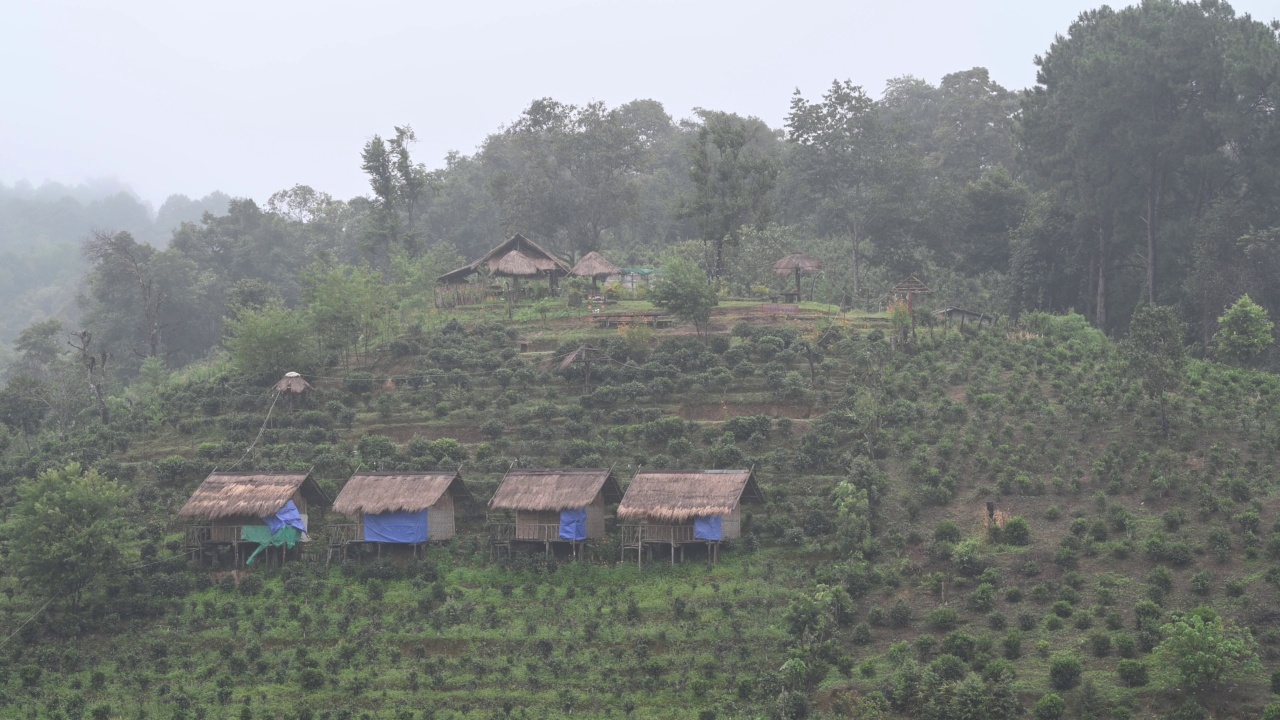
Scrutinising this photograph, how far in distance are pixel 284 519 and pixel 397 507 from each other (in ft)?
12.2

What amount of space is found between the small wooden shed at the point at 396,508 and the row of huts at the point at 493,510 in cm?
3

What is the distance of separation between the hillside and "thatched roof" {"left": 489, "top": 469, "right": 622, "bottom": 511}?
5.73 feet

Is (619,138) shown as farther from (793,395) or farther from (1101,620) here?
(1101,620)

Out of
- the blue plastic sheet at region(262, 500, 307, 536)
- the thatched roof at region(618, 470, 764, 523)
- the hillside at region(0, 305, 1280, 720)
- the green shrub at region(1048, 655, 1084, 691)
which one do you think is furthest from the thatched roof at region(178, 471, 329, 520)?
the green shrub at region(1048, 655, 1084, 691)

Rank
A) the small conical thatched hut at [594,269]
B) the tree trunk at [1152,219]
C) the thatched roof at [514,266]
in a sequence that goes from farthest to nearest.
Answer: the small conical thatched hut at [594,269]
the thatched roof at [514,266]
the tree trunk at [1152,219]

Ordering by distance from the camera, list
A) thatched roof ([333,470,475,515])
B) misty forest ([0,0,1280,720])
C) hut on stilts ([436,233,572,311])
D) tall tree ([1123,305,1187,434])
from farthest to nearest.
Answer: hut on stilts ([436,233,572,311]), tall tree ([1123,305,1187,434]), thatched roof ([333,470,475,515]), misty forest ([0,0,1280,720])

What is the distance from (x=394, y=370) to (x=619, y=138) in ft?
81.5

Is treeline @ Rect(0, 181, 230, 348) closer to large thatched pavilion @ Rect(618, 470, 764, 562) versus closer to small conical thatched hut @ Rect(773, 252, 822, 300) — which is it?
small conical thatched hut @ Rect(773, 252, 822, 300)

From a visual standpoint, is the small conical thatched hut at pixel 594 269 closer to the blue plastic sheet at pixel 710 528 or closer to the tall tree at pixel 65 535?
the blue plastic sheet at pixel 710 528

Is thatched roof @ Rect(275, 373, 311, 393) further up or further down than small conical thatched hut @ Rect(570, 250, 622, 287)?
further down

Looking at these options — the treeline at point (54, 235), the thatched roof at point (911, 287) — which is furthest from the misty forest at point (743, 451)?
the treeline at point (54, 235)

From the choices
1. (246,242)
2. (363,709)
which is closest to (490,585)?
(363,709)

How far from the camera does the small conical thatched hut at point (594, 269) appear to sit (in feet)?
197

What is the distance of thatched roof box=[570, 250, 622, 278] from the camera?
60125 mm
